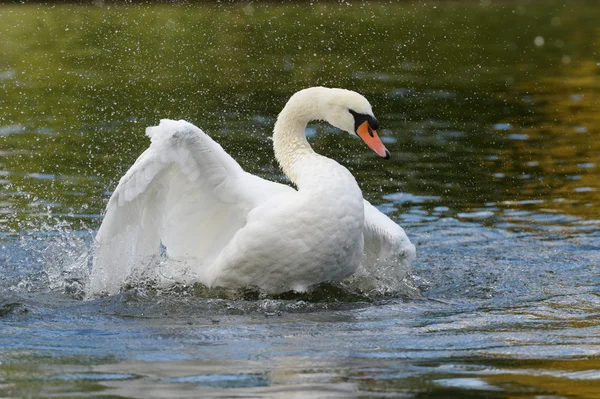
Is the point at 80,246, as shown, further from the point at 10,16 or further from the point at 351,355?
the point at 10,16

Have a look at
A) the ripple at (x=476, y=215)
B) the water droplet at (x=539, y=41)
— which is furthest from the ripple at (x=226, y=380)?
the water droplet at (x=539, y=41)

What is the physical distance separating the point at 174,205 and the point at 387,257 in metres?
1.64

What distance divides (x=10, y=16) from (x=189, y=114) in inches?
552

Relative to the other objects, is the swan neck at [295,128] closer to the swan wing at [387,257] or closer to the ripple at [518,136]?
the swan wing at [387,257]

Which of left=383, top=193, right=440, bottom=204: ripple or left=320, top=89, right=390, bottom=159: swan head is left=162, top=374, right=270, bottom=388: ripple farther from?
left=383, top=193, right=440, bottom=204: ripple

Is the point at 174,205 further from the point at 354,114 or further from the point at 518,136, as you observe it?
the point at 518,136

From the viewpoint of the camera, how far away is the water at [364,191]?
224 inches

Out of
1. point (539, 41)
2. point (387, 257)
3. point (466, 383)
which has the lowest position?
point (466, 383)

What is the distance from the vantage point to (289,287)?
288 inches

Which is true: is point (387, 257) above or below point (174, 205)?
below

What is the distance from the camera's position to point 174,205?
766 cm

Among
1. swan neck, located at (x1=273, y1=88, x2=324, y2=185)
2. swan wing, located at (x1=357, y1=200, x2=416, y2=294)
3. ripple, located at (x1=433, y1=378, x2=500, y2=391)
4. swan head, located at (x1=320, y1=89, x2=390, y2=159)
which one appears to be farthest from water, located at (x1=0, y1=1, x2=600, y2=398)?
swan head, located at (x1=320, y1=89, x2=390, y2=159)

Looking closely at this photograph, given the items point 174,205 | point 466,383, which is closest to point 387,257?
point 174,205

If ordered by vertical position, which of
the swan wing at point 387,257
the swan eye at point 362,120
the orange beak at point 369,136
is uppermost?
the swan eye at point 362,120
